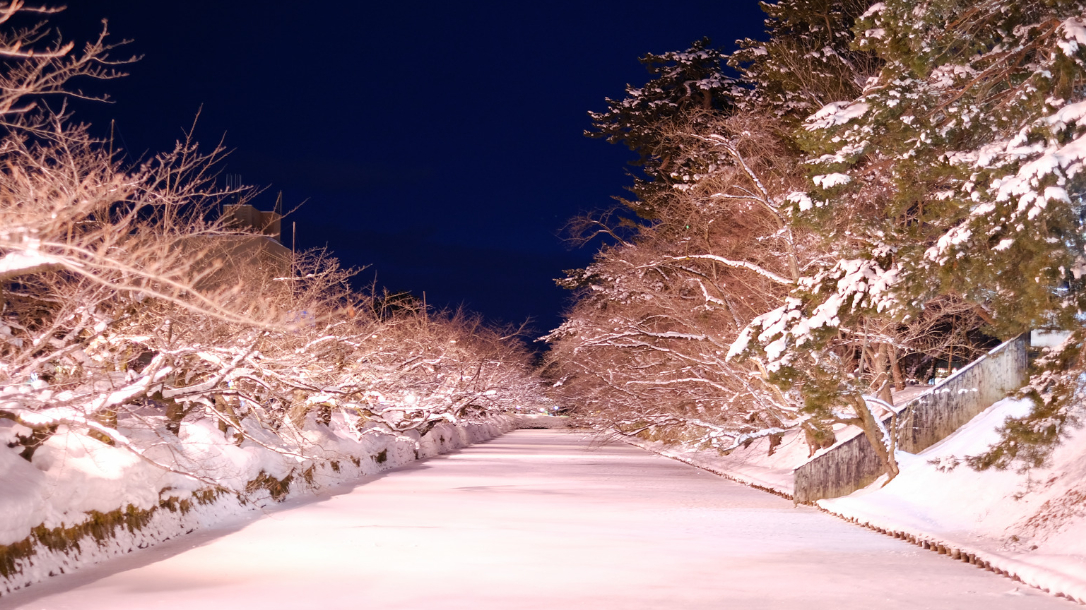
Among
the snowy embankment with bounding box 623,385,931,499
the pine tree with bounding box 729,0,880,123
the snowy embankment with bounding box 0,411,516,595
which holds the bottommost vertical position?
the snowy embankment with bounding box 0,411,516,595

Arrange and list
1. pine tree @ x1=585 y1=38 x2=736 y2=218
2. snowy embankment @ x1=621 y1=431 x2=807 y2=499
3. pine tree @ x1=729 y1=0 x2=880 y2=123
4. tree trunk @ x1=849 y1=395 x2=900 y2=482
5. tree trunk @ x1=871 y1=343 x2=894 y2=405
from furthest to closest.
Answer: pine tree @ x1=585 y1=38 x2=736 y2=218, snowy embankment @ x1=621 y1=431 x2=807 y2=499, pine tree @ x1=729 y1=0 x2=880 y2=123, tree trunk @ x1=871 y1=343 x2=894 y2=405, tree trunk @ x1=849 y1=395 x2=900 y2=482

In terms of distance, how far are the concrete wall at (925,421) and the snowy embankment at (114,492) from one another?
1074 cm

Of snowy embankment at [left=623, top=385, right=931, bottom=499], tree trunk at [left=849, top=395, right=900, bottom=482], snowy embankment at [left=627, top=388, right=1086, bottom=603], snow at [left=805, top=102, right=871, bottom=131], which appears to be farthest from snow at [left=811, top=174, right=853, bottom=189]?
snowy embankment at [left=623, top=385, right=931, bottom=499]

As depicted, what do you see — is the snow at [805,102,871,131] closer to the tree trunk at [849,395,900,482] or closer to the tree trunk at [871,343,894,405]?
the tree trunk at [849,395,900,482]

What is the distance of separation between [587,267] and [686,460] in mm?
9373

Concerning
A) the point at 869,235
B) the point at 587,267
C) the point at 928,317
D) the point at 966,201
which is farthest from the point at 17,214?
the point at 587,267

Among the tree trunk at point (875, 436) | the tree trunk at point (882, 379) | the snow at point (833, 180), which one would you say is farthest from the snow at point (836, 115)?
the tree trunk at point (882, 379)

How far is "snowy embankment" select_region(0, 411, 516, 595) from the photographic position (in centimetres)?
1163

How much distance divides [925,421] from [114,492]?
15.7 meters

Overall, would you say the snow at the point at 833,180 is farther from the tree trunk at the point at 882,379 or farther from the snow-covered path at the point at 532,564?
the tree trunk at the point at 882,379

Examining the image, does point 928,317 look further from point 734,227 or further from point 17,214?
point 17,214

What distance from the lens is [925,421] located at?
22.1 meters

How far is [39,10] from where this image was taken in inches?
391

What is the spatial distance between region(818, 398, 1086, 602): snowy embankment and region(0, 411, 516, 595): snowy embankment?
939cm
